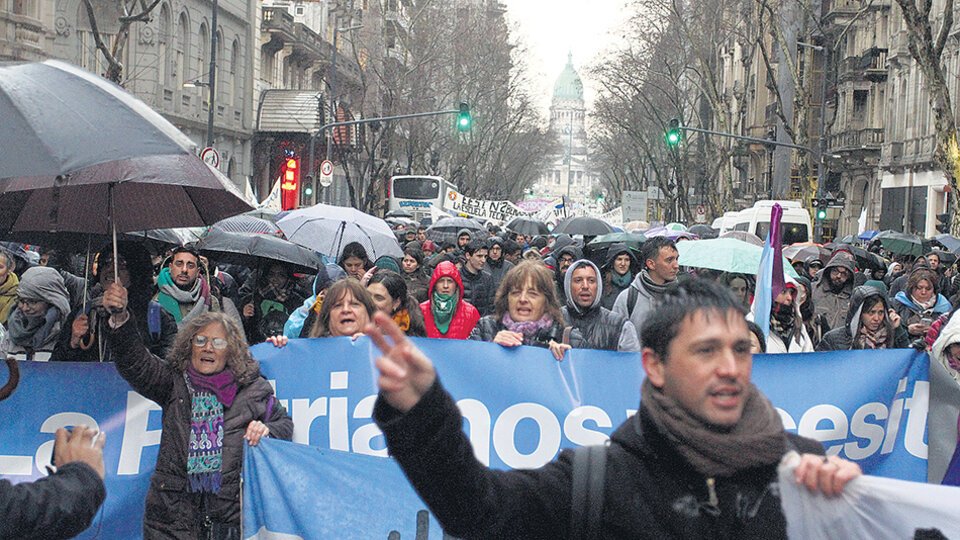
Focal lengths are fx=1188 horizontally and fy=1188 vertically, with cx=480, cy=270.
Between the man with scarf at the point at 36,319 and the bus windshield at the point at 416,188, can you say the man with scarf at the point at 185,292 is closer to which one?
the man with scarf at the point at 36,319

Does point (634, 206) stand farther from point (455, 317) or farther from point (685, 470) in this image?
point (685, 470)

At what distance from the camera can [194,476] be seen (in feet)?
15.4

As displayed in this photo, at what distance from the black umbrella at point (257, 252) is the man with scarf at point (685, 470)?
6.06 metres

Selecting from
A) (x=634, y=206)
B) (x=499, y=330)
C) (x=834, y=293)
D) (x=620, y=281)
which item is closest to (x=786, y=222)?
(x=834, y=293)

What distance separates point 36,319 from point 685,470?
18.5 feet

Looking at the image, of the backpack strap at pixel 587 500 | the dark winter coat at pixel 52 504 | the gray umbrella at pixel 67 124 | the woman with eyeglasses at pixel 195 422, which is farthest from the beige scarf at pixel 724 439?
the woman with eyeglasses at pixel 195 422

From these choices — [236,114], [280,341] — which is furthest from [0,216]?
[236,114]

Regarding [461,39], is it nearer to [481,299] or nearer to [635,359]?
[481,299]

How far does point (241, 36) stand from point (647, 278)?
1430 inches

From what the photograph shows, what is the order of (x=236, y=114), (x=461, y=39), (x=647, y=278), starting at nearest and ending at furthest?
1. (x=647, y=278)
2. (x=236, y=114)
3. (x=461, y=39)

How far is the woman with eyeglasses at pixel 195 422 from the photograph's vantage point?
470 centimetres

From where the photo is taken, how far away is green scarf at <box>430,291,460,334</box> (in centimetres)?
765

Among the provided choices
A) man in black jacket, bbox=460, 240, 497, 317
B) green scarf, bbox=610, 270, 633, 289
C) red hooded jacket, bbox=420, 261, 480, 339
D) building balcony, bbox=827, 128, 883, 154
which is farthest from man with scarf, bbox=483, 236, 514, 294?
building balcony, bbox=827, 128, 883, 154

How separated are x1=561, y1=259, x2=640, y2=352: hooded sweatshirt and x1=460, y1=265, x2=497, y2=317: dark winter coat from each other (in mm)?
4625
